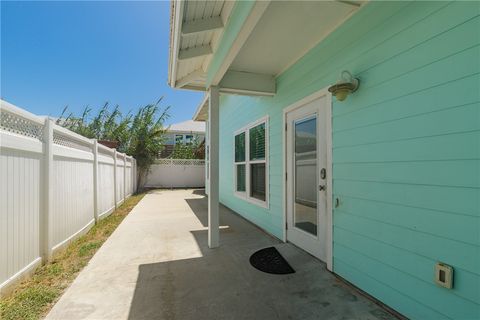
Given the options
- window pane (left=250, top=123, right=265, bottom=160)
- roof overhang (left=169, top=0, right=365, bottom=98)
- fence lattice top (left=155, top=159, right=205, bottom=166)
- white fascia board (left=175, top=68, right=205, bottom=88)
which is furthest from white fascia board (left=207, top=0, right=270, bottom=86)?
fence lattice top (left=155, top=159, right=205, bottom=166)

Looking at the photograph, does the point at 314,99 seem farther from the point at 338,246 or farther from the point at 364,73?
the point at 338,246

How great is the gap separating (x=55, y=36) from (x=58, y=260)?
10.8m

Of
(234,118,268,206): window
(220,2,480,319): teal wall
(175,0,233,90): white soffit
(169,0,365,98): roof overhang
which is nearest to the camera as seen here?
(220,2,480,319): teal wall

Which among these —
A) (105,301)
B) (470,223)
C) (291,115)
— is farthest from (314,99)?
(105,301)

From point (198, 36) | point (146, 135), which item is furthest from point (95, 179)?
point (146, 135)

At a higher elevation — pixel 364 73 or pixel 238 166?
pixel 364 73

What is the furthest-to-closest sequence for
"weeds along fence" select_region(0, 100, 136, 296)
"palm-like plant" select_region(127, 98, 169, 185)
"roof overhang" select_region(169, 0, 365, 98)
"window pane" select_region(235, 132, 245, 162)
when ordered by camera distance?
"palm-like plant" select_region(127, 98, 169, 185) < "window pane" select_region(235, 132, 245, 162) < "roof overhang" select_region(169, 0, 365, 98) < "weeds along fence" select_region(0, 100, 136, 296)

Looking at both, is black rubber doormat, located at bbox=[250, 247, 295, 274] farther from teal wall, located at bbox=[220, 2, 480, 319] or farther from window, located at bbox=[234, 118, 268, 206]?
window, located at bbox=[234, 118, 268, 206]

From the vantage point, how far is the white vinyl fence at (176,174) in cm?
1383

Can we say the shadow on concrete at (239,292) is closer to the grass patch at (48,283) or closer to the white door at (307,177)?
the white door at (307,177)

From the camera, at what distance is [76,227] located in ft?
12.6

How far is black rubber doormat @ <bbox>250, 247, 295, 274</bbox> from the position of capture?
110 inches

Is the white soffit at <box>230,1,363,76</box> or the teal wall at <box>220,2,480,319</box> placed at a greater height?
the white soffit at <box>230,1,363,76</box>

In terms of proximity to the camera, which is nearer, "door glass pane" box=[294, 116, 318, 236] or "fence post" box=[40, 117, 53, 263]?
"fence post" box=[40, 117, 53, 263]
